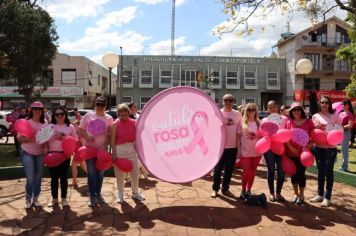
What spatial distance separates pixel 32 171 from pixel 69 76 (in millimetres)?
39140

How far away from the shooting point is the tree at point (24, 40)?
13.5 meters

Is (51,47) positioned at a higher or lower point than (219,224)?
higher

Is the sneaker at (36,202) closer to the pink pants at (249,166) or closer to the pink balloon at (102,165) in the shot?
the pink balloon at (102,165)

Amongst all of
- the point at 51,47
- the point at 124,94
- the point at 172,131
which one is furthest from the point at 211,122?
the point at 124,94

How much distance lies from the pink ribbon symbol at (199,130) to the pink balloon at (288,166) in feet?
3.81

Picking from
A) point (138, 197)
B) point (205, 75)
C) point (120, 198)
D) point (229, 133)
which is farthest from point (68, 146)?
point (205, 75)

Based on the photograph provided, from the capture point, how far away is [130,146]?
625 cm

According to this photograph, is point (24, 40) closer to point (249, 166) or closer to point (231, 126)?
point (231, 126)

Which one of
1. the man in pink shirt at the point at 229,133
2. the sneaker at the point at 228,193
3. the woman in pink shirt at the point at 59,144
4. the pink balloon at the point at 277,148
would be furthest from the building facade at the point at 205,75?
the woman in pink shirt at the point at 59,144

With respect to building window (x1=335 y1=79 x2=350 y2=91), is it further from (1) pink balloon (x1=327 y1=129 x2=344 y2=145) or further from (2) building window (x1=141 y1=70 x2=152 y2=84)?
(1) pink balloon (x1=327 y1=129 x2=344 y2=145)

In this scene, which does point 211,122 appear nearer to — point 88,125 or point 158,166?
point 158,166

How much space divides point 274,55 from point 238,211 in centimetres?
4941

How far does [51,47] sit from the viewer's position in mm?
17547

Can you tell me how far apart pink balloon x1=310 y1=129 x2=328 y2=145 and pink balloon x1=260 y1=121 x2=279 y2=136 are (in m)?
0.57
